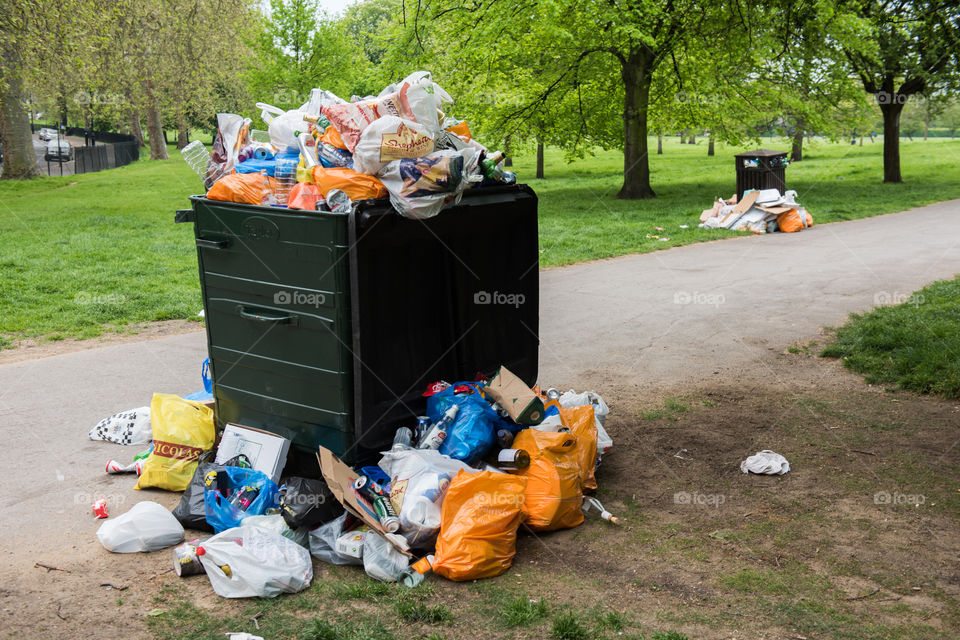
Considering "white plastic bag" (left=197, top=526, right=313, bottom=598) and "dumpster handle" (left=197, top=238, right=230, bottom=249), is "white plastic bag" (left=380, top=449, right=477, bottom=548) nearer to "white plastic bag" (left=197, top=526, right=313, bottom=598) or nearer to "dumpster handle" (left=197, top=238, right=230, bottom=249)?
"white plastic bag" (left=197, top=526, right=313, bottom=598)

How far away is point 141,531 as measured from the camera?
395cm

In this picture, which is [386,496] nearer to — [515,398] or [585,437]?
[515,398]

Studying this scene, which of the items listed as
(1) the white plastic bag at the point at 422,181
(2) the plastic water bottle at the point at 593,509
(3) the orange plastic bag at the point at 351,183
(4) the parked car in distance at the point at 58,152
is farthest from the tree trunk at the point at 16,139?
(2) the plastic water bottle at the point at 593,509

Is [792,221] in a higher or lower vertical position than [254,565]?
higher

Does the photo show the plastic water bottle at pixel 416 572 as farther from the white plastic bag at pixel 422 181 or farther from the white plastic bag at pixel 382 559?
the white plastic bag at pixel 422 181

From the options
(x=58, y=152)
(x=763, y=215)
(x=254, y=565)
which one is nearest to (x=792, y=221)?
(x=763, y=215)

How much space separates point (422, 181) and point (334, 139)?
0.58 metres

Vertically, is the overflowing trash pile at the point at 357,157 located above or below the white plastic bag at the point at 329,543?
above

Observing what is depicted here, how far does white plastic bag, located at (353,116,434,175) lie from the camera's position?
13.2ft

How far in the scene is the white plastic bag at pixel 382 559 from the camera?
3.67 m

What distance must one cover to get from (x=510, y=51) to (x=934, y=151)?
941 inches

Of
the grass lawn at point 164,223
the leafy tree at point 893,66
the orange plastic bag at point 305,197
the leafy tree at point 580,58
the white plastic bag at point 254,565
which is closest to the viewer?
the white plastic bag at point 254,565

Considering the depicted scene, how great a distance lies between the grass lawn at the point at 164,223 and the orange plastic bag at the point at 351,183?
5028mm

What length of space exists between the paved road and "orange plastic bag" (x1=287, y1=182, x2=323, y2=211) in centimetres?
178
